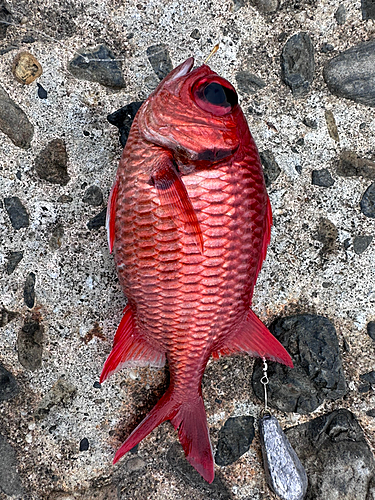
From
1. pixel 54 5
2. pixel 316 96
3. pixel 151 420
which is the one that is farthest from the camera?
pixel 316 96

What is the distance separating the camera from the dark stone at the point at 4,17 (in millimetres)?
1742

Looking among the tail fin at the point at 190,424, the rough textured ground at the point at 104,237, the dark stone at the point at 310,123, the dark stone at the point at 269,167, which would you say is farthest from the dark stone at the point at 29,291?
the dark stone at the point at 310,123

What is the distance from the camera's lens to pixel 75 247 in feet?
5.94

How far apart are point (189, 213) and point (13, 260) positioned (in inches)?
33.0

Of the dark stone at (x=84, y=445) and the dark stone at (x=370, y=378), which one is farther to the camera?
the dark stone at (x=370, y=378)

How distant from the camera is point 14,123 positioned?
5.80ft

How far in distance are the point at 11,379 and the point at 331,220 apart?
1513 mm

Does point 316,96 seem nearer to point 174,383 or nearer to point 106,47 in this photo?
point 106,47

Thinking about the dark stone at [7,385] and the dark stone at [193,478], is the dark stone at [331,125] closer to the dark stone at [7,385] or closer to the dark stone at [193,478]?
the dark stone at [193,478]

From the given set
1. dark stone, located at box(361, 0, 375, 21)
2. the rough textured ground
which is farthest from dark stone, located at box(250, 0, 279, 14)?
dark stone, located at box(361, 0, 375, 21)

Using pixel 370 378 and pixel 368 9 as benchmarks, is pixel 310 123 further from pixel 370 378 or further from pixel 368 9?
pixel 370 378

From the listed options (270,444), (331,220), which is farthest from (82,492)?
(331,220)

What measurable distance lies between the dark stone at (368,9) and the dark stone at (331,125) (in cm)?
43

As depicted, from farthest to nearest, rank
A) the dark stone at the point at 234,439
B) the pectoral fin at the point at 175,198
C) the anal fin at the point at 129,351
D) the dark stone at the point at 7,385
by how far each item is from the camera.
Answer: the dark stone at the point at 234,439, the dark stone at the point at 7,385, the anal fin at the point at 129,351, the pectoral fin at the point at 175,198
